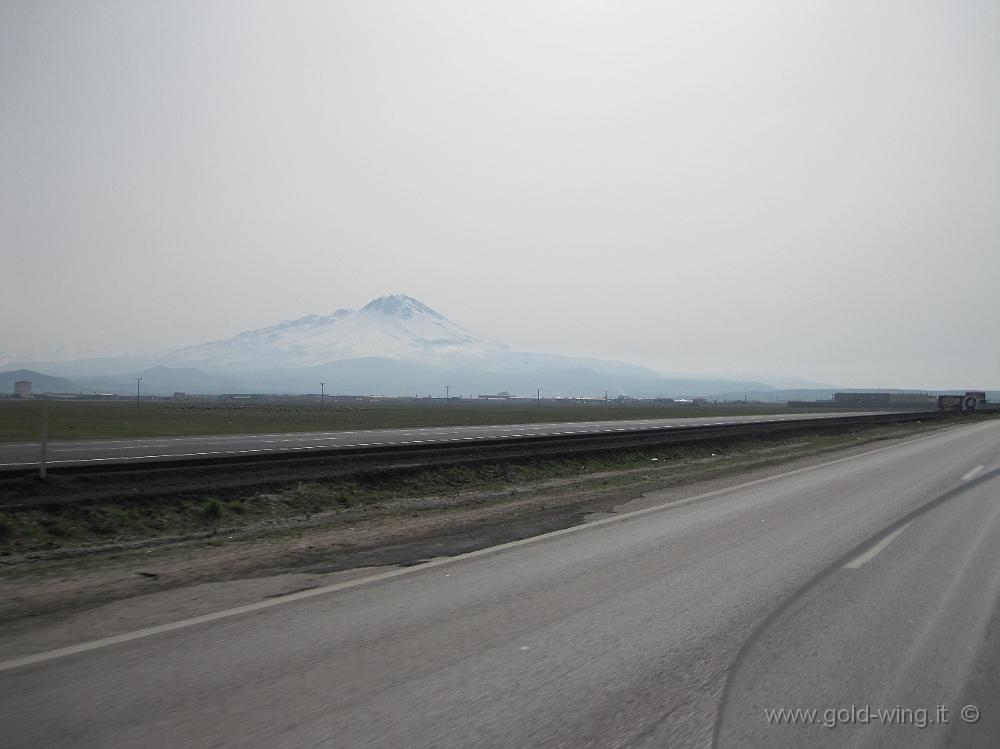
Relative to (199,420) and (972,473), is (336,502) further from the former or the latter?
→ (199,420)

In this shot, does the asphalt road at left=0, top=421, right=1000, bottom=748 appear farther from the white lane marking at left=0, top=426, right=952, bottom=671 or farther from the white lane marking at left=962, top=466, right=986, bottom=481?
the white lane marking at left=962, top=466, right=986, bottom=481

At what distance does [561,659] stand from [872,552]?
19.1 ft

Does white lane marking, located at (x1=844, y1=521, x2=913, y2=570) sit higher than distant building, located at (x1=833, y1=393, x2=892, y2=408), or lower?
lower

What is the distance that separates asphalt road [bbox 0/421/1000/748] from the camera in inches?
177

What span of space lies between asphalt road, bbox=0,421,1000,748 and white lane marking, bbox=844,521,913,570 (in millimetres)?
55

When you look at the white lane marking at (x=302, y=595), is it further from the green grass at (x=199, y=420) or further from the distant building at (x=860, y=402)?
the distant building at (x=860, y=402)

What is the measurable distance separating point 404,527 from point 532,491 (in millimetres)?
6144

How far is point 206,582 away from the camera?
834 centimetres

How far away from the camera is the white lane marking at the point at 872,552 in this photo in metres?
9.01

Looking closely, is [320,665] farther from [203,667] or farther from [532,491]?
[532,491]

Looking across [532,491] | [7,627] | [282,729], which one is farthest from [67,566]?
[532,491]

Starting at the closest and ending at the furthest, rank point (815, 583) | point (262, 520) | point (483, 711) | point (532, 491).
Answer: point (483, 711)
point (815, 583)
point (262, 520)
point (532, 491)

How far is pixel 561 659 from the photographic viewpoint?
5.65 metres

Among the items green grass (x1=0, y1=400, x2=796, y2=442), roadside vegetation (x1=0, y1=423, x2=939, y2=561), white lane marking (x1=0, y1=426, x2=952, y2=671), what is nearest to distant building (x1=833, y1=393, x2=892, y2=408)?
green grass (x1=0, y1=400, x2=796, y2=442)
